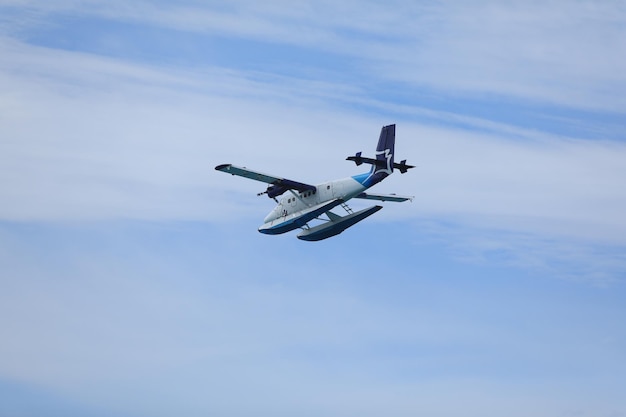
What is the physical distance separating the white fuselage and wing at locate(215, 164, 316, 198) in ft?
2.72

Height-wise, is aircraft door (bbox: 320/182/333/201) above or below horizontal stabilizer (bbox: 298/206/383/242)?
above

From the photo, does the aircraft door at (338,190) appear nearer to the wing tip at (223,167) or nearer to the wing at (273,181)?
the wing at (273,181)

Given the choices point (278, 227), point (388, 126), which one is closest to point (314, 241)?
point (278, 227)

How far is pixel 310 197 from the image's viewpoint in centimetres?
15662

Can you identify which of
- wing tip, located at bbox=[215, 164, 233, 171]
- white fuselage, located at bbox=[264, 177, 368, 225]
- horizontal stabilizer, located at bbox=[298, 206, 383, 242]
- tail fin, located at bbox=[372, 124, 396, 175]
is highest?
tail fin, located at bbox=[372, 124, 396, 175]

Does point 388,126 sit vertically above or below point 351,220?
above

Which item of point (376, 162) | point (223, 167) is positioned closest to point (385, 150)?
point (376, 162)

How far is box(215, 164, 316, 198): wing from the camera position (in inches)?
6083

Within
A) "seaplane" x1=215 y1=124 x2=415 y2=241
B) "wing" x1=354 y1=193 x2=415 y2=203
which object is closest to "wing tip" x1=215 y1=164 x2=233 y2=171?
"seaplane" x1=215 y1=124 x2=415 y2=241

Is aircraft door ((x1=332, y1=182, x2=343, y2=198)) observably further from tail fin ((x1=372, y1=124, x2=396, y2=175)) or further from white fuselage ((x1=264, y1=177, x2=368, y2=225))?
tail fin ((x1=372, y1=124, x2=396, y2=175))

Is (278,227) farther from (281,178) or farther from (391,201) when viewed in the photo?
(391,201)

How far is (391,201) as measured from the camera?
552 feet

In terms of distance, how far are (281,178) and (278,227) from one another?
602cm

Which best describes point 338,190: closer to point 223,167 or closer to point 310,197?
point 310,197
